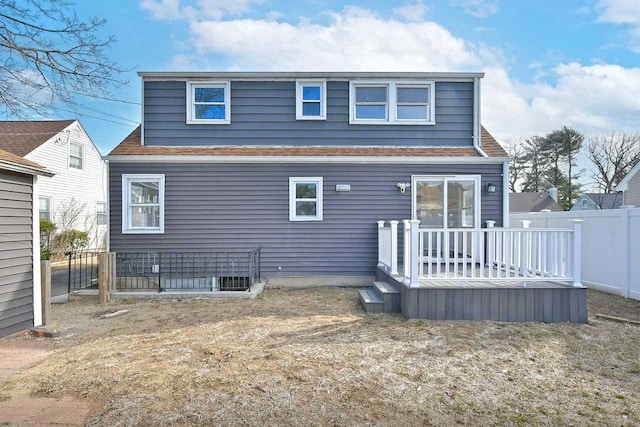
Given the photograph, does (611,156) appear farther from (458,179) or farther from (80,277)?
(80,277)

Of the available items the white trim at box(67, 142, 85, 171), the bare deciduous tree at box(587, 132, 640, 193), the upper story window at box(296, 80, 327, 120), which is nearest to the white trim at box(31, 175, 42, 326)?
the upper story window at box(296, 80, 327, 120)

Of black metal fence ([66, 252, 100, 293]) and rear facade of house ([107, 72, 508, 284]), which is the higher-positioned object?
rear facade of house ([107, 72, 508, 284])

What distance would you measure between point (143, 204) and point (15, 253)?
3.67 meters

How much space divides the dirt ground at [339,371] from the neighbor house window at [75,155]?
13655mm

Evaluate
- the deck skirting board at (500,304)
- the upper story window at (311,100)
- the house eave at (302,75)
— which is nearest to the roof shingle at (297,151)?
the upper story window at (311,100)

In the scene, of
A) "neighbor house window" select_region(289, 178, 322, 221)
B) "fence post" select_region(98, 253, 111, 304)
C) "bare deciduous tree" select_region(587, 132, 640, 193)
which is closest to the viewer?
"fence post" select_region(98, 253, 111, 304)

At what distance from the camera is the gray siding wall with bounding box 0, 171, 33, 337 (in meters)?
4.77

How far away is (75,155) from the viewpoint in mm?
16719

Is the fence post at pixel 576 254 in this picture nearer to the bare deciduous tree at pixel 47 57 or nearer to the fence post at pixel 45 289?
the bare deciduous tree at pixel 47 57

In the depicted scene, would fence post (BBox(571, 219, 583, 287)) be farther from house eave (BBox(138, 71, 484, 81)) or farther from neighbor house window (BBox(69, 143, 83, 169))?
neighbor house window (BBox(69, 143, 83, 169))

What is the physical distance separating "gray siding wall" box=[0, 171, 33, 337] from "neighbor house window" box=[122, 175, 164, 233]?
316 centimetres

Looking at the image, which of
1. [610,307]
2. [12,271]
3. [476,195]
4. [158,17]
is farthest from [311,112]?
[610,307]

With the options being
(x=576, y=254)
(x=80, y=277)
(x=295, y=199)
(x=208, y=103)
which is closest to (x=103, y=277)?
(x=80, y=277)

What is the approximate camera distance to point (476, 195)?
8.50 meters
